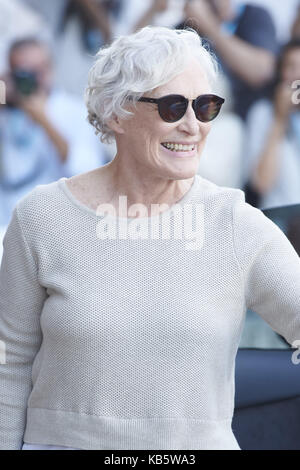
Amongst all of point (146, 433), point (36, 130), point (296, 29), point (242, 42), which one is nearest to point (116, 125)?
point (146, 433)

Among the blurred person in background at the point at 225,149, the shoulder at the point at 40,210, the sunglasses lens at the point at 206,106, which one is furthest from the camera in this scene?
the blurred person in background at the point at 225,149

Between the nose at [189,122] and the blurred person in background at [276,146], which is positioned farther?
the blurred person in background at [276,146]

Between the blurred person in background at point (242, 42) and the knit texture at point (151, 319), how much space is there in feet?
10.5

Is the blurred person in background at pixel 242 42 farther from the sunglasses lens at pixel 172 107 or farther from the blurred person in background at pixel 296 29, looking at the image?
the sunglasses lens at pixel 172 107

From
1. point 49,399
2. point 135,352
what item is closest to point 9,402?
point 49,399

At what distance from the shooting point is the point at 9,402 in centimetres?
228

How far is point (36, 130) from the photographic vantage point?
5.11 meters

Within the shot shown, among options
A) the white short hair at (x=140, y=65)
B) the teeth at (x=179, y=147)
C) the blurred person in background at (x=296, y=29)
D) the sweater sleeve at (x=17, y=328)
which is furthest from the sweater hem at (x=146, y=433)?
the blurred person in background at (x=296, y=29)

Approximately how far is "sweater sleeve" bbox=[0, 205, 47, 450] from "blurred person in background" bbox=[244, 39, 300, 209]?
3.28 metres

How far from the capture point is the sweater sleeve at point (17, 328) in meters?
2.24

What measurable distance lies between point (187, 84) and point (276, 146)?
3392 millimetres

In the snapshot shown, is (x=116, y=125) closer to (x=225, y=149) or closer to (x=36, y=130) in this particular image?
(x=36, y=130)

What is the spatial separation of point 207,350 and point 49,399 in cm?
39

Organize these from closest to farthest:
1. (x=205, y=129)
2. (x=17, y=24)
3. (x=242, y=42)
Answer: (x=205, y=129) < (x=17, y=24) < (x=242, y=42)
